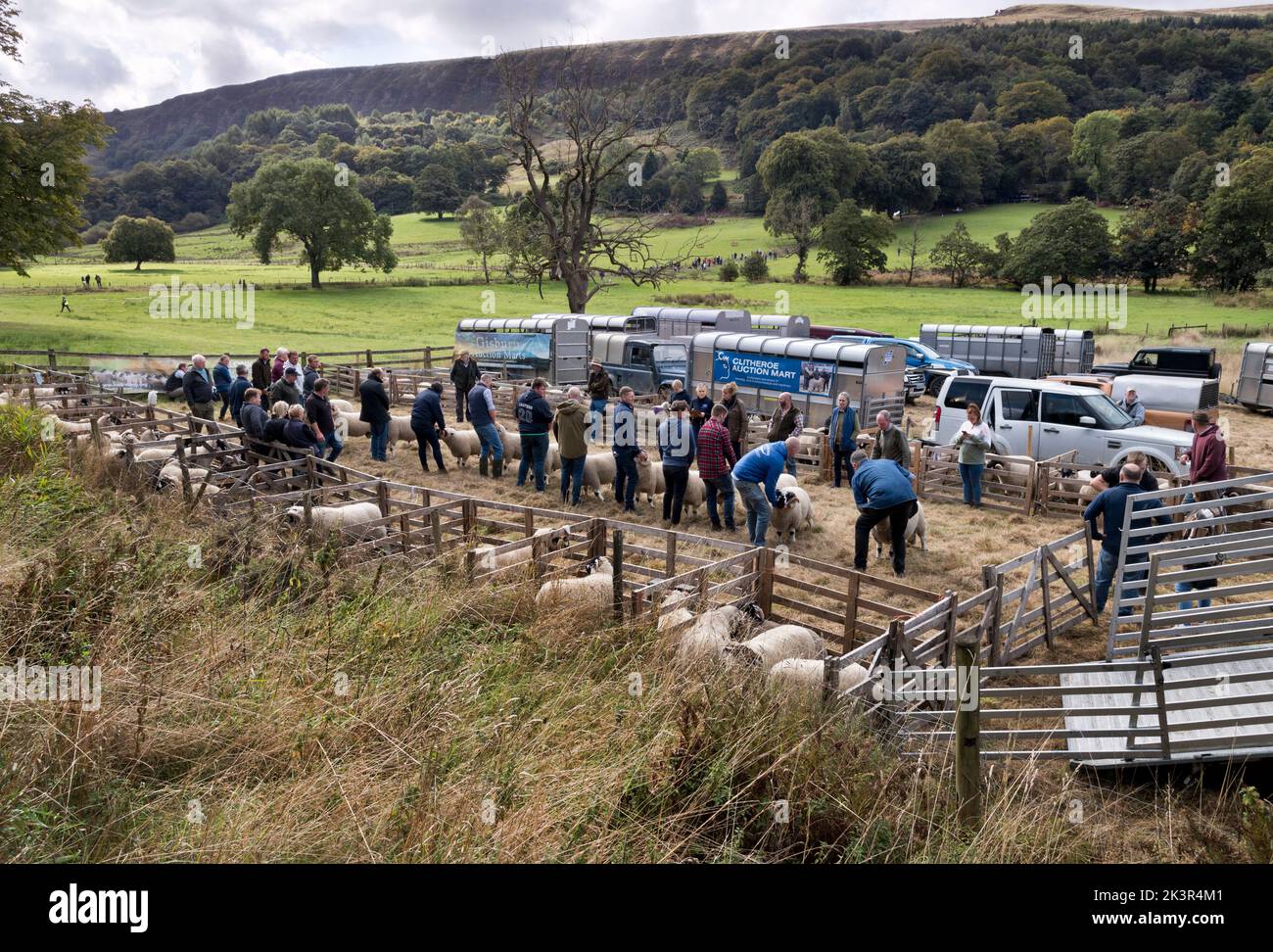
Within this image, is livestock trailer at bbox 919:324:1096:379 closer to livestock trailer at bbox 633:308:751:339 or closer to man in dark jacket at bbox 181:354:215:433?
livestock trailer at bbox 633:308:751:339

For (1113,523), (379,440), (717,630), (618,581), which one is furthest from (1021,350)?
(717,630)

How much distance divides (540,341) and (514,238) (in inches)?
1057

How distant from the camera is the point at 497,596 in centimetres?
712

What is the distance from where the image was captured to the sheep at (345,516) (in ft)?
31.7

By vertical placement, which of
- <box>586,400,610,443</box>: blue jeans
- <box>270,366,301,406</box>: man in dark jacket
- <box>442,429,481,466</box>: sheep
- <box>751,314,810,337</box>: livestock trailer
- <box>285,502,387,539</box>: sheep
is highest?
<box>751,314,810,337</box>: livestock trailer

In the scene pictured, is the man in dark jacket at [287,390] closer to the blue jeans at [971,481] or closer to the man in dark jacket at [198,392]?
the man in dark jacket at [198,392]

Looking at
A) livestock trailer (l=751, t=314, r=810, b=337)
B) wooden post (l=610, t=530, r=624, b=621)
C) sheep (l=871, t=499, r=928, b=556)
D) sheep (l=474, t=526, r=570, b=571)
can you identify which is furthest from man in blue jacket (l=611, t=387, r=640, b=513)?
livestock trailer (l=751, t=314, r=810, b=337)

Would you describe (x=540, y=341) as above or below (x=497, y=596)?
above

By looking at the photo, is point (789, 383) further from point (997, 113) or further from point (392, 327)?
point (997, 113)

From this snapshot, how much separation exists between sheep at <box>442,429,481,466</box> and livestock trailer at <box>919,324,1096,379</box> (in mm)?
19324

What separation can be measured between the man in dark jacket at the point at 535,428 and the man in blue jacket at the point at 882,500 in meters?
5.35

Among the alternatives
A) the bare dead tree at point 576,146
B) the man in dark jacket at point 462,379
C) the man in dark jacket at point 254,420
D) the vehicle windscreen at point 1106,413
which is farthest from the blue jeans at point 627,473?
the bare dead tree at point 576,146

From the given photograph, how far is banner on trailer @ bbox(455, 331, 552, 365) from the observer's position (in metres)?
27.4
